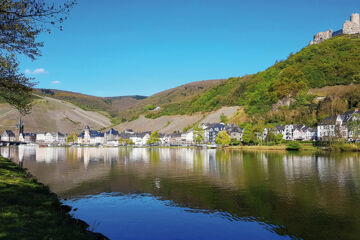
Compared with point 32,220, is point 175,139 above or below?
above

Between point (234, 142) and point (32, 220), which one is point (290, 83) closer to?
point (234, 142)

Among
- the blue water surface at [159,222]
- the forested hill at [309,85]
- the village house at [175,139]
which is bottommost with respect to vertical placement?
the blue water surface at [159,222]

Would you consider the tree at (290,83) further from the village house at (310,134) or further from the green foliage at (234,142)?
the green foliage at (234,142)


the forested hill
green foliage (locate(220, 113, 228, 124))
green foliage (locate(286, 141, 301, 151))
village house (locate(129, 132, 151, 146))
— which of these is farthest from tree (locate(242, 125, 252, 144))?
village house (locate(129, 132, 151, 146))

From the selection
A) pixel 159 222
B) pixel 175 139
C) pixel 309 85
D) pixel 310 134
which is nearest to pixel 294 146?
pixel 310 134

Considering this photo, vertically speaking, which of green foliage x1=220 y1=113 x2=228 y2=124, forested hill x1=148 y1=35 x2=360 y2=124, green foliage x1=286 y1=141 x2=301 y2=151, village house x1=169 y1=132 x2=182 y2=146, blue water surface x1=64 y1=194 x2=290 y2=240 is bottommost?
blue water surface x1=64 y1=194 x2=290 y2=240

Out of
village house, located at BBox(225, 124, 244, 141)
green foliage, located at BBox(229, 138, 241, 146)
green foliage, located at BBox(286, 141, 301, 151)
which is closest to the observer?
green foliage, located at BBox(286, 141, 301, 151)

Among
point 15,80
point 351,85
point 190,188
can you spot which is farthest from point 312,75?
point 15,80

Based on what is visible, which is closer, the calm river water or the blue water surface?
the blue water surface

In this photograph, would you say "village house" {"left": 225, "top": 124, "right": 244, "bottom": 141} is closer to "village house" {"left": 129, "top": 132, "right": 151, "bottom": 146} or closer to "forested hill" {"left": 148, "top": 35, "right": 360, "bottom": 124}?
"forested hill" {"left": 148, "top": 35, "right": 360, "bottom": 124}

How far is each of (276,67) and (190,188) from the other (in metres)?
185

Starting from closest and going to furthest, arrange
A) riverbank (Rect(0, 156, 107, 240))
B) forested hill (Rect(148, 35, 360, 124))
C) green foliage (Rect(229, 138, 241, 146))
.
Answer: riverbank (Rect(0, 156, 107, 240)) < green foliage (Rect(229, 138, 241, 146)) < forested hill (Rect(148, 35, 360, 124))

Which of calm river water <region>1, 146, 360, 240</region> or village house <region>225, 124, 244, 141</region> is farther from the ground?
village house <region>225, 124, 244, 141</region>

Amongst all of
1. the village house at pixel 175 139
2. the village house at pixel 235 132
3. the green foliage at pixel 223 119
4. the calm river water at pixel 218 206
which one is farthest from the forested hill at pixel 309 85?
the calm river water at pixel 218 206
